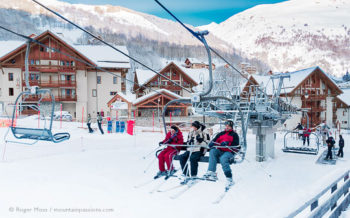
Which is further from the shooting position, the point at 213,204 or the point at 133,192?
the point at 133,192

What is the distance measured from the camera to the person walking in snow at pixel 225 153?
6.79 metres

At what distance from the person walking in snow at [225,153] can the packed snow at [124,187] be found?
88 cm

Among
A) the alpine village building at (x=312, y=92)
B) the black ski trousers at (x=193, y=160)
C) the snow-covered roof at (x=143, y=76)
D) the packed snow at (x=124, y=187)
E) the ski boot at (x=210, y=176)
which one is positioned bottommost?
the packed snow at (x=124, y=187)

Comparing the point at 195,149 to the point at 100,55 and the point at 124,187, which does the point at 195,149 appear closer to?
the point at 124,187

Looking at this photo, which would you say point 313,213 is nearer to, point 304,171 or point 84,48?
point 304,171

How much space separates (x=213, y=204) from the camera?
7.30 metres

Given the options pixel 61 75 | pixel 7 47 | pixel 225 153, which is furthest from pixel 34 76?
pixel 225 153

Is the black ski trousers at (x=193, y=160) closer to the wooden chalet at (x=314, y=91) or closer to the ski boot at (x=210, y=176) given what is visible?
the ski boot at (x=210, y=176)

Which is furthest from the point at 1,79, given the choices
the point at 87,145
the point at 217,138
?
the point at 217,138

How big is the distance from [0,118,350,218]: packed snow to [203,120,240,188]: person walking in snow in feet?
2.88

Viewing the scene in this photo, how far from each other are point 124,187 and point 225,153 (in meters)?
3.74

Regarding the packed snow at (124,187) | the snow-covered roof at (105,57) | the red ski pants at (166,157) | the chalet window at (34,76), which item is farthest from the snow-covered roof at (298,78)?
the red ski pants at (166,157)

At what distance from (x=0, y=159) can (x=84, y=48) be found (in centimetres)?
3435

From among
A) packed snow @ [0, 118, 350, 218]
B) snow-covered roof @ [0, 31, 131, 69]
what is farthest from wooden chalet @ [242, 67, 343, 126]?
packed snow @ [0, 118, 350, 218]
